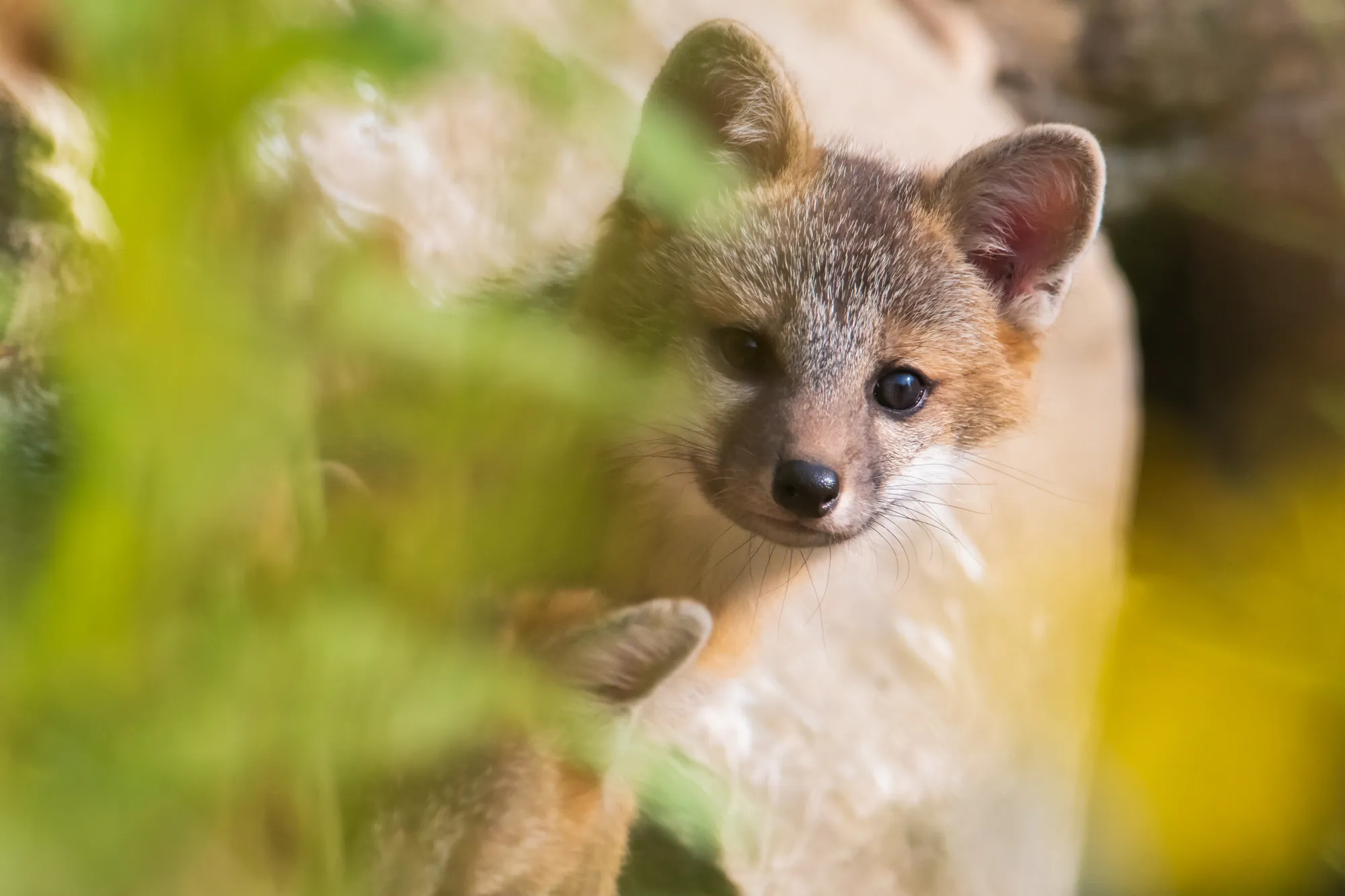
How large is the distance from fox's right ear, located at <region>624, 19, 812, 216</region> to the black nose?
29 cm

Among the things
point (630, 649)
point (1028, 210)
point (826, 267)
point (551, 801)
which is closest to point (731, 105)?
point (826, 267)

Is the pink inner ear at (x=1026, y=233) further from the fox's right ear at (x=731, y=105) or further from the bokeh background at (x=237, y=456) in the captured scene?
the bokeh background at (x=237, y=456)

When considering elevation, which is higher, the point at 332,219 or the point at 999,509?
the point at 332,219

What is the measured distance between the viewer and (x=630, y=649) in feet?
3.31

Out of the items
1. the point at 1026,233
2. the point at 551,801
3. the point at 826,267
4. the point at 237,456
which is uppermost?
the point at 1026,233

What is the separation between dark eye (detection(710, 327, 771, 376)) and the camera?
1.17 m

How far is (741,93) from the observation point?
3.62 feet

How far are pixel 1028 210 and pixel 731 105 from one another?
1.19 ft

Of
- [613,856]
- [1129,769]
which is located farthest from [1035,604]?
[613,856]

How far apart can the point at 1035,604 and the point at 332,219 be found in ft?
4.82

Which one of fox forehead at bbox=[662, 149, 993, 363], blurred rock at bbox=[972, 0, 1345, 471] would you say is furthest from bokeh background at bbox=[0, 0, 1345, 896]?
blurred rock at bbox=[972, 0, 1345, 471]

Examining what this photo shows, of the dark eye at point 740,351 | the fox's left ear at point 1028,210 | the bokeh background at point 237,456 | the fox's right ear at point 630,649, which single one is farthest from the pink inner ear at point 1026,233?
the fox's right ear at point 630,649

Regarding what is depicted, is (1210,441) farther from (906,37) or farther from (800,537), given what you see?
(800,537)

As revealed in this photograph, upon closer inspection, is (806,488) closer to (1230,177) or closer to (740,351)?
(740,351)
